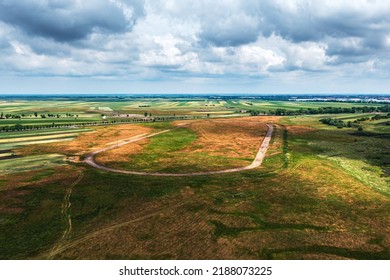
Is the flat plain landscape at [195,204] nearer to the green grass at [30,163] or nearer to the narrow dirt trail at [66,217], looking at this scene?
the narrow dirt trail at [66,217]

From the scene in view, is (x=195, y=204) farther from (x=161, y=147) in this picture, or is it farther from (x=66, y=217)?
(x=161, y=147)

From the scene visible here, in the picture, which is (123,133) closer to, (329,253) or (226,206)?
(226,206)

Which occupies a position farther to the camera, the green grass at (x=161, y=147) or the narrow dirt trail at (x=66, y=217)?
the green grass at (x=161, y=147)

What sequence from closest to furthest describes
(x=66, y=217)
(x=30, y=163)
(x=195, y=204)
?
(x=66, y=217) → (x=195, y=204) → (x=30, y=163)

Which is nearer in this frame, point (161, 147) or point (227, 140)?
point (161, 147)

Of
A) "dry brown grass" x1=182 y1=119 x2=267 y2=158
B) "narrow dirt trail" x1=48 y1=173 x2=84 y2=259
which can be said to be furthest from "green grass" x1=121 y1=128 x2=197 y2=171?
"narrow dirt trail" x1=48 y1=173 x2=84 y2=259

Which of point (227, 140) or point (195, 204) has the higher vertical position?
point (227, 140)

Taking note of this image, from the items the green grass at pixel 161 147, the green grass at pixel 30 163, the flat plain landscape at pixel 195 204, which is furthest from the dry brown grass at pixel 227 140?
the green grass at pixel 30 163

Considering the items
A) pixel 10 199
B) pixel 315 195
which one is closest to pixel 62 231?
pixel 10 199

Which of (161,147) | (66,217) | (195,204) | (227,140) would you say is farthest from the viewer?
(227,140)

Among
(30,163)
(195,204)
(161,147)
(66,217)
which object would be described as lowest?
(195,204)

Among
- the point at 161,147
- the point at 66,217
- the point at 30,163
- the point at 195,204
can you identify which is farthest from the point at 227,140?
the point at 66,217
